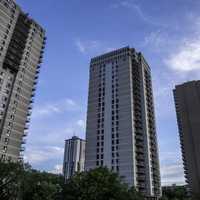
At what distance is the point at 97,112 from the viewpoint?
116750mm

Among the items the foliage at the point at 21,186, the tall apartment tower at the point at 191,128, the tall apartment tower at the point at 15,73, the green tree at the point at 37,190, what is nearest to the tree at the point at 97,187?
the green tree at the point at 37,190

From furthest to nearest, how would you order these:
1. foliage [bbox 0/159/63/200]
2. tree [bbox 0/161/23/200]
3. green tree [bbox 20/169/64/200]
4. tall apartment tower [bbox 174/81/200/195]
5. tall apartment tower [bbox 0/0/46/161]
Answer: tall apartment tower [bbox 174/81/200/195] < tall apartment tower [bbox 0/0/46/161] < green tree [bbox 20/169/64/200] < foliage [bbox 0/159/63/200] < tree [bbox 0/161/23/200]

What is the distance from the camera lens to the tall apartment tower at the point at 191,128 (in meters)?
123

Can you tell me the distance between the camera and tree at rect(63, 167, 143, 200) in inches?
1930

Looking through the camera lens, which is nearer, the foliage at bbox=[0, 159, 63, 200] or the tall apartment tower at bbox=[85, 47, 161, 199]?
the foliage at bbox=[0, 159, 63, 200]

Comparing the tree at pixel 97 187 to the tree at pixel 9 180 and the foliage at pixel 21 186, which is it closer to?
the foliage at pixel 21 186

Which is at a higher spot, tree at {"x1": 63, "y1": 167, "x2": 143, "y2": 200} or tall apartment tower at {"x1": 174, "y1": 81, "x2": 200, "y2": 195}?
tall apartment tower at {"x1": 174, "y1": 81, "x2": 200, "y2": 195}

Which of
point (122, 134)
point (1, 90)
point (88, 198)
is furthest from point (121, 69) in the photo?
point (88, 198)

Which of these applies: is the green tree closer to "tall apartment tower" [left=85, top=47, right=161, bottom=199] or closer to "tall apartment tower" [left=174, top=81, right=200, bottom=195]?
"tall apartment tower" [left=85, top=47, right=161, bottom=199]

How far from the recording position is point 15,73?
102 metres

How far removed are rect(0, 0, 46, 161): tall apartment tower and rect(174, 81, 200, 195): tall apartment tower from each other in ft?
271

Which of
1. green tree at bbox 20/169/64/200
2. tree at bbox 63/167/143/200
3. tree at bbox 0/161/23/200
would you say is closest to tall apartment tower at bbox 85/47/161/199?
tree at bbox 63/167/143/200

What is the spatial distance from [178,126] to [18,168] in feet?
439

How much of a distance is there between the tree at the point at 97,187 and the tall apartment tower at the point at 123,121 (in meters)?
45.4
